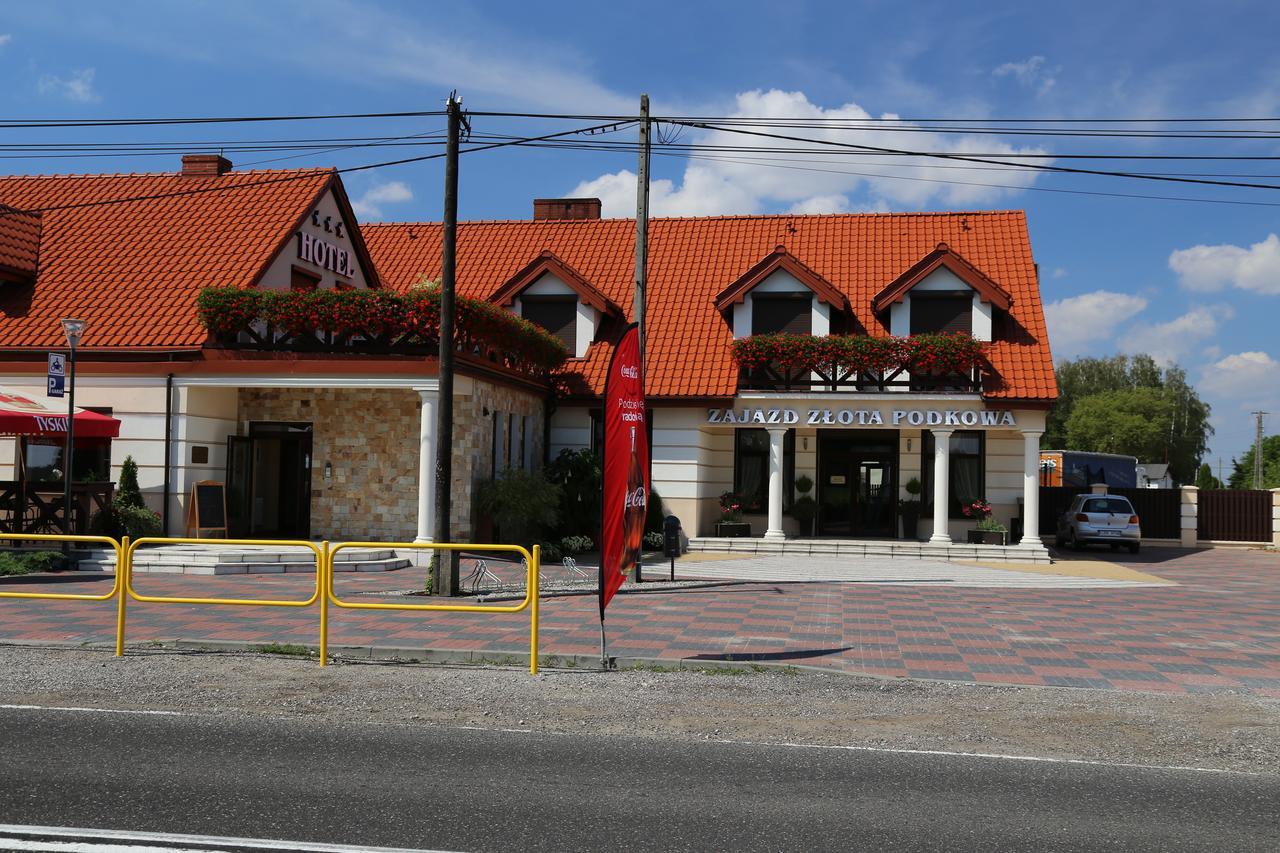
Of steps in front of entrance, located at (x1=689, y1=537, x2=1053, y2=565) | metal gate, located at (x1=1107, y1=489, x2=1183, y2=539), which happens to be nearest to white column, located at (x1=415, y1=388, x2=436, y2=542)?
steps in front of entrance, located at (x1=689, y1=537, x2=1053, y2=565)

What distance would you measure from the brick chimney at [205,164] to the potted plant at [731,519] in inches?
588

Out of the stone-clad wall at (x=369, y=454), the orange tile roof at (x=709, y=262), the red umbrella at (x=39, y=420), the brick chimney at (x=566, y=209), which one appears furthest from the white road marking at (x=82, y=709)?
the brick chimney at (x=566, y=209)

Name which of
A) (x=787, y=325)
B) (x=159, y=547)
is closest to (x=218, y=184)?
(x=159, y=547)

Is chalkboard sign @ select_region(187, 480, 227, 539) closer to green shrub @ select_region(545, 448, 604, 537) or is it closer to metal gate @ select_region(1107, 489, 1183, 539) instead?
green shrub @ select_region(545, 448, 604, 537)

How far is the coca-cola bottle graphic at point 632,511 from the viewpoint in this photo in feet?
35.5

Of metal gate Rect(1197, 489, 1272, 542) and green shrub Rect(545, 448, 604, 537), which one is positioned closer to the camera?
green shrub Rect(545, 448, 604, 537)

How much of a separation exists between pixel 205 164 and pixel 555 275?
9.09 metres

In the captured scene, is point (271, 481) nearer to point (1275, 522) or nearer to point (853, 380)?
point (853, 380)

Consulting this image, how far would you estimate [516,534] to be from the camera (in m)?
22.0

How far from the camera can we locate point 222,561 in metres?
17.5

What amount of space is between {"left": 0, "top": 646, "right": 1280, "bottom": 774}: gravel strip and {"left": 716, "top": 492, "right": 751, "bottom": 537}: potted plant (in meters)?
16.1

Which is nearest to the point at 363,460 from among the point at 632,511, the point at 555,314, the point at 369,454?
the point at 369,454

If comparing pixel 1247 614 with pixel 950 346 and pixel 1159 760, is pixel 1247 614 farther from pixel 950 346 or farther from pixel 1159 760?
pixel 950 346

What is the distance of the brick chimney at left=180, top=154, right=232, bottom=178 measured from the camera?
26.8m
